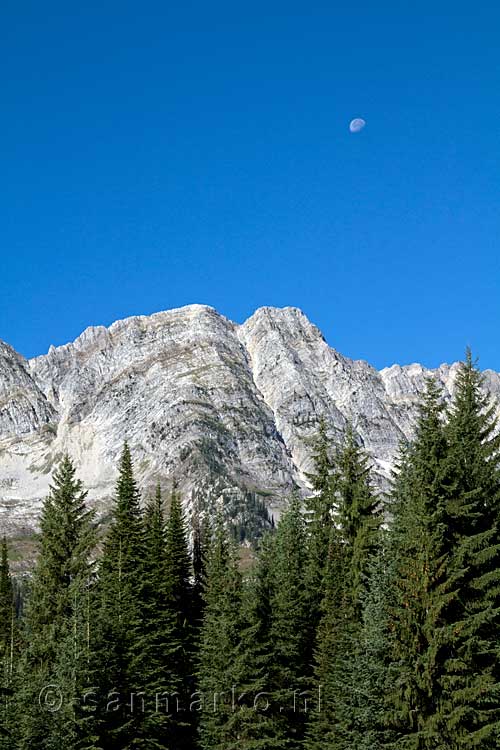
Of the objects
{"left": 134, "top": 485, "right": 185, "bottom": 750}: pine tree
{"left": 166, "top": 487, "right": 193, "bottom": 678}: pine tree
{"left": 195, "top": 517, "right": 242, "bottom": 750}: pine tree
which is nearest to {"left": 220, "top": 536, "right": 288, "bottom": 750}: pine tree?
{"left": 195, "top": 517, "right": 242, "bottom": 750}: pine tree

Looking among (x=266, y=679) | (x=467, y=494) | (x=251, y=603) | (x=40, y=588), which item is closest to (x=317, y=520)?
(x=251, y=603)

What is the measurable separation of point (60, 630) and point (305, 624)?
1767cm

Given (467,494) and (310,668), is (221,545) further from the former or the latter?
(467,494)

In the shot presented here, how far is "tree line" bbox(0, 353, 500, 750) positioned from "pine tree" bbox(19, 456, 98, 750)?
10 cm

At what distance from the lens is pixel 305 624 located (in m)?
59.9

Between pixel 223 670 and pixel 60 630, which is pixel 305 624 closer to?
pixel 223 670

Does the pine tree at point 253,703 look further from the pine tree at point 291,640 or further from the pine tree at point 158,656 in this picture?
the pine tree at point 158,656

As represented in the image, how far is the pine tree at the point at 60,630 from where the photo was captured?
136ft

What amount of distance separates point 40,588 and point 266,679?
15370 millimetres

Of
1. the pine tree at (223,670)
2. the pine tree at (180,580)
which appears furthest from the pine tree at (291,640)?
the pine tree at (180,580)

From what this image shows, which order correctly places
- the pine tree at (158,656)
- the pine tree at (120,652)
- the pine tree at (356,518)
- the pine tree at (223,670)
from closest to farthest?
the pine tree at (120,652), the pine tree at (223,670), the pine tree at (158,656), the pine tree at (356,518)

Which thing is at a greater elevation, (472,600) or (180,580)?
(180,580)

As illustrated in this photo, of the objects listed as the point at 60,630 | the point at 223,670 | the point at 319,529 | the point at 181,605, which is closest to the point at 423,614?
the point at 223,670

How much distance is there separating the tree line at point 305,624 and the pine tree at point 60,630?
0.34 feet
